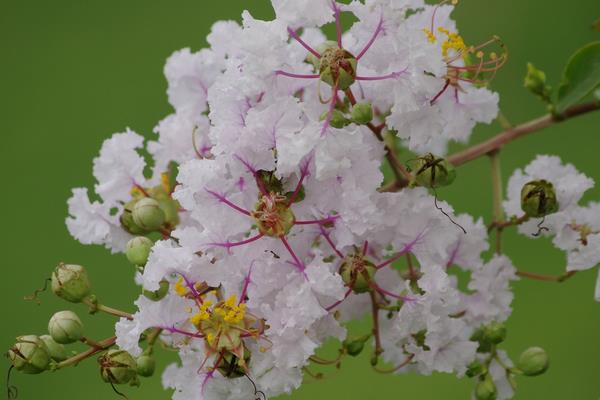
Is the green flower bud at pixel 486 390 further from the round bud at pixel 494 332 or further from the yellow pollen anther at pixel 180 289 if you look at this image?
the yellow pollen anther at pixel 180 289

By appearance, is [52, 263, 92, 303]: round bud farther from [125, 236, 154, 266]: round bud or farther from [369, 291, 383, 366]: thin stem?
[369, 291, 383, 366]: thin stem

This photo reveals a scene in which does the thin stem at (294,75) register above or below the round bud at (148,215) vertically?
above

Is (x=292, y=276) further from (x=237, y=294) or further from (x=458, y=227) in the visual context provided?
(x=458, y=227)

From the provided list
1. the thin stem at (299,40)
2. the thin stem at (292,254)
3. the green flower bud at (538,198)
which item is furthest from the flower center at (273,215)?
the green flower bud at (538,198)

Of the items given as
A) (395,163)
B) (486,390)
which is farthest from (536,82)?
(486,390)

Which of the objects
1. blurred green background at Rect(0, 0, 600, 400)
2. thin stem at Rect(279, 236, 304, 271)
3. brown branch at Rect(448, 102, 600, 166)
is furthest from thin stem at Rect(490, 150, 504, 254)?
blurred green background at Rect(0, 0, 600, 400)

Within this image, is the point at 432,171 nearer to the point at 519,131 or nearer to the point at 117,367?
the point at 519,131

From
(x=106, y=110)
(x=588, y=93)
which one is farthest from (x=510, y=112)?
(x=588, y=93)
